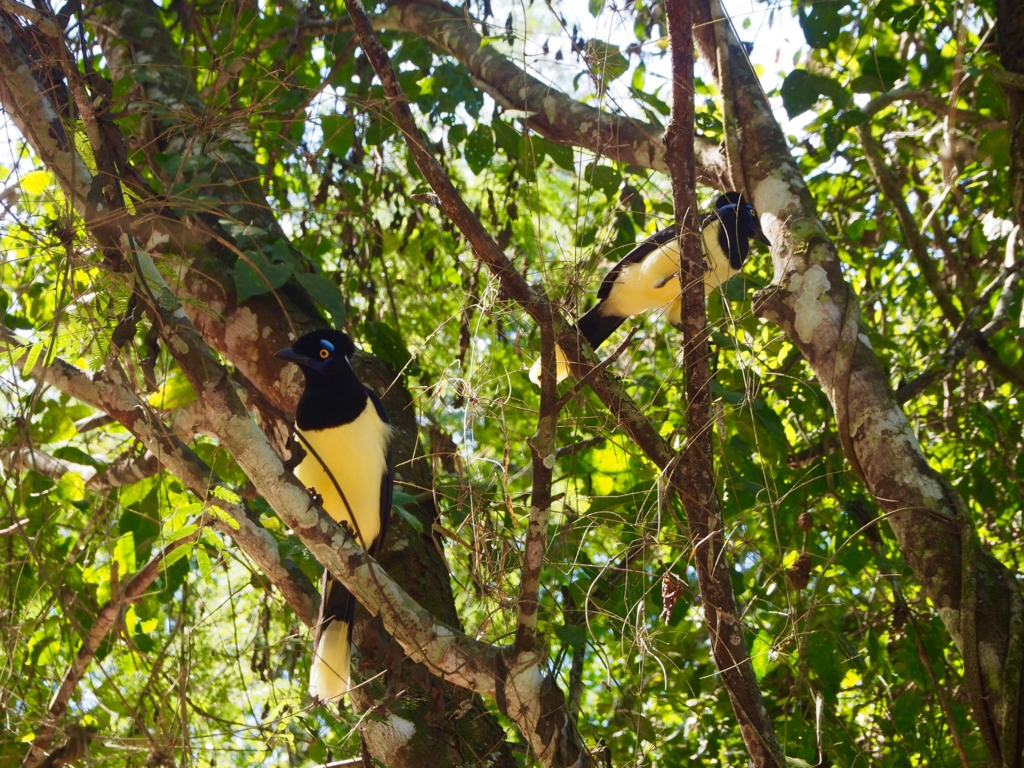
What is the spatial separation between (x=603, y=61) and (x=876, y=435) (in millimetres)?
1203

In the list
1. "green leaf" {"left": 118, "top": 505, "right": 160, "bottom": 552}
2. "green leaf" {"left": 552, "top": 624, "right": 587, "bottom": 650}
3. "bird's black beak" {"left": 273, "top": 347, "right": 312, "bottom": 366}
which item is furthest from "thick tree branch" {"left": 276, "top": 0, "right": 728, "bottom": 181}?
"green leaf" {"left": 118, "top": 505, "right": 160, "bottom": 552}

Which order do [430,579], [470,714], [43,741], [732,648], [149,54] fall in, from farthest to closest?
1. [149,54]
2. [430,579]
3. [470,714]
4. [732,648]
5. [43,741]

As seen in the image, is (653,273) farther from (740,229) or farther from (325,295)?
(325,295)

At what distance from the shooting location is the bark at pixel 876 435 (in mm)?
2238

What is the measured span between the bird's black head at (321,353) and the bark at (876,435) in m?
1.39

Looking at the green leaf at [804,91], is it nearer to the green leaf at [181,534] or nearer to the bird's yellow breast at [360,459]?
the bird's yellow breast at [360,459]

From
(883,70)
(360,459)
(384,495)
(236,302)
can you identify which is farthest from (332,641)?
(883,70)

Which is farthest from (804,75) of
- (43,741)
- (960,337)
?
(43,741)

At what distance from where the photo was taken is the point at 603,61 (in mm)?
2318

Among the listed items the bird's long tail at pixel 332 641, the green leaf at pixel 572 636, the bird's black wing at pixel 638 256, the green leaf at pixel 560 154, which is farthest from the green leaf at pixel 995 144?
the bird's long tail at pixel 332 641

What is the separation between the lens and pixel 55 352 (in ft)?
7.41

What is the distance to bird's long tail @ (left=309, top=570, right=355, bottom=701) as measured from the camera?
107 inches

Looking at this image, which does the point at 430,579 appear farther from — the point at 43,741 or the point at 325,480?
the point at 43,741

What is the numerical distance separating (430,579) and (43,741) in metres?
1.33
